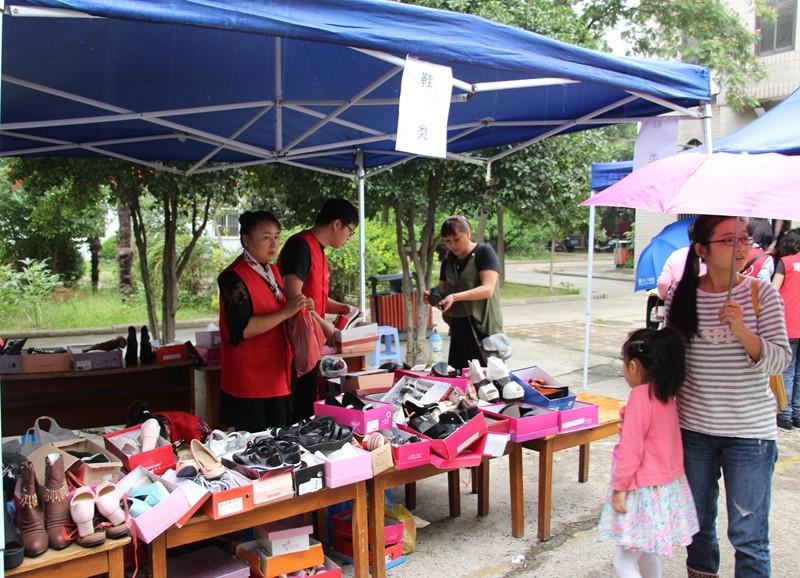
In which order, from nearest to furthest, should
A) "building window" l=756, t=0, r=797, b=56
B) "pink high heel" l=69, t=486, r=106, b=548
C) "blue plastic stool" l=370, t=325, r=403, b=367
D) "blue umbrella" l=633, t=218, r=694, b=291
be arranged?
1. "pink high heel" l=69, t=486, r=106, b=548
2. "blue plastic stool" l=370, t=325, r=403, b=367
3. "blue umbrella" l=633, t=218, r=694, b=291
4. "building window" l=756, t=0, r=797, b=56

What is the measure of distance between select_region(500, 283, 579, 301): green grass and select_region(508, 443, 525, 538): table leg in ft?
41.9

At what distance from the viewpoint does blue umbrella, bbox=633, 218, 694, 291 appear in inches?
297

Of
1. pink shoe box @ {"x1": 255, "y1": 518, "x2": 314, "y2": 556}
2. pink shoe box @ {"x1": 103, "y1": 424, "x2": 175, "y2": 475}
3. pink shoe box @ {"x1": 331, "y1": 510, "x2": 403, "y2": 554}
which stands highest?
pink shoe box @ {"x1": 103, "y1": 424, "x2": 175, "y2": 475}

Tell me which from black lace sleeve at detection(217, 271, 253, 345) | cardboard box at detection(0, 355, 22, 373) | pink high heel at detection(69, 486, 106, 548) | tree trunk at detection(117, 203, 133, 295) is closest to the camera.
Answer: pink high heel at detection(69, 486, 106, 548)

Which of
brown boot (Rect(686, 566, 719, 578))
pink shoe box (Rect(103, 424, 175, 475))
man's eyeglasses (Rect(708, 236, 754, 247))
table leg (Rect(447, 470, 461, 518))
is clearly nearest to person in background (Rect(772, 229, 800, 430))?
table leg (Rect(447, 470, 461, 518))

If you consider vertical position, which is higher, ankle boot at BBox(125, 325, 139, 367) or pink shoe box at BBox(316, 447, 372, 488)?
ankle boot at BBox(125, 325, 139, 367)

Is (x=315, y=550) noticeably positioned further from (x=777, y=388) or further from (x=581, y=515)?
(x=777, y=388)

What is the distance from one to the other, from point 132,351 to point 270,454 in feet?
8.48

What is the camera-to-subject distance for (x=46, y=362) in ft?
15.5

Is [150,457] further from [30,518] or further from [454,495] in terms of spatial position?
[454,495]

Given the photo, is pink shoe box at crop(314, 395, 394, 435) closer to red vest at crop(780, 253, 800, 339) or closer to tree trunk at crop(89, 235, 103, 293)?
red vest at crop(780, 253, 800, 339)

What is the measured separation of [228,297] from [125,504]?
49.0 inches

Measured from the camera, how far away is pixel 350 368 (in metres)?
5.29

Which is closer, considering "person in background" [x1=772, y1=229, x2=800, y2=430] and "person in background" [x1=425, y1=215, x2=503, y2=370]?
"person in background" [x1=425, y1=215, x2=503, y2=370]
